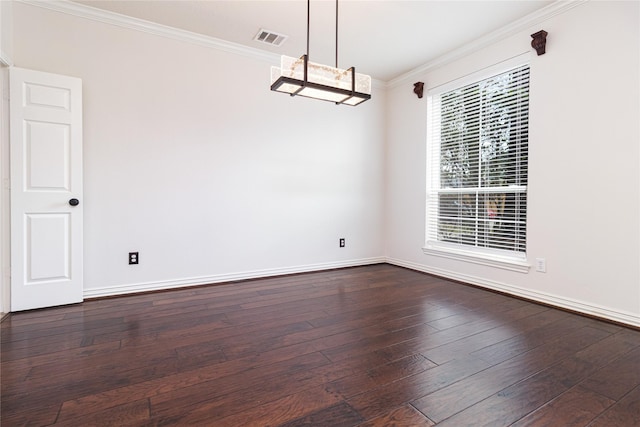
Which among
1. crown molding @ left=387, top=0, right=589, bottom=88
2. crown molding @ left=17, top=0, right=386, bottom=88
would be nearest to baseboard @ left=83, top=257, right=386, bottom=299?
crown molding @ left=17, top=0, right=386, bottom=88

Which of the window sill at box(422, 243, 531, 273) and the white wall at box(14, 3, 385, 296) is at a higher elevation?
the white wall at box(14, 3, 385, 296)

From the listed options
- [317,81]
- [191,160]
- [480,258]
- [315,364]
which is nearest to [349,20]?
[317,81]

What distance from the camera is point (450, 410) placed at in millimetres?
1451

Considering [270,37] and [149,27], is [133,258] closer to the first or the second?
[149,27]

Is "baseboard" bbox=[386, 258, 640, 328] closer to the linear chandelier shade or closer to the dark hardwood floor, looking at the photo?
the dark hardwood floor

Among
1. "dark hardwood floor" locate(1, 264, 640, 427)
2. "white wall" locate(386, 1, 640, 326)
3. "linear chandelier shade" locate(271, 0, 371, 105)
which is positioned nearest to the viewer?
"dark hardwood floor" locate(1, 264, 640, 427)

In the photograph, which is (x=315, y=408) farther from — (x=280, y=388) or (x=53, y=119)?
(x=53, y=119)

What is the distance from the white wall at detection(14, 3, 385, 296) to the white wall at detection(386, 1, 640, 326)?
2223mm

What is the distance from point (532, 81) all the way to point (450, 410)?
3077 millimetres

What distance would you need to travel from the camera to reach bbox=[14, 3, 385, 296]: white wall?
3.01 m

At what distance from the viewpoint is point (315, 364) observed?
1.86 metres

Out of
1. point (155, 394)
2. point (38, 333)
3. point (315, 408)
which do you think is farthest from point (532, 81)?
point (38, 333)

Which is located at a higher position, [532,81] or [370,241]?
[532,81]

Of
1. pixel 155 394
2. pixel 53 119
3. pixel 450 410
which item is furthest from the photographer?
pixel 53 119
